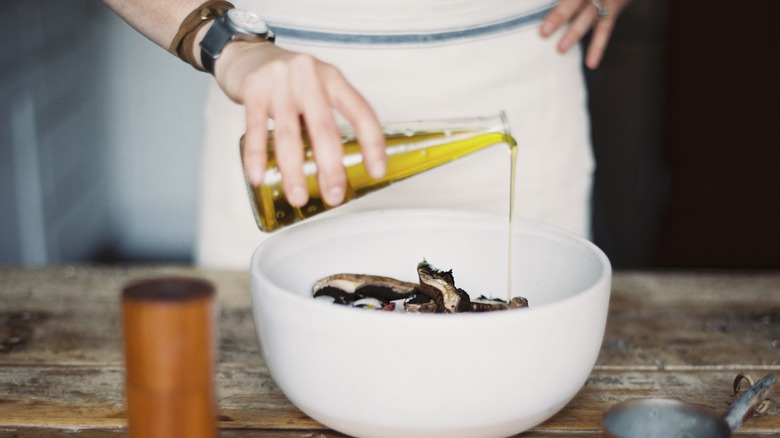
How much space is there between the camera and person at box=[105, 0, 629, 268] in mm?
1222

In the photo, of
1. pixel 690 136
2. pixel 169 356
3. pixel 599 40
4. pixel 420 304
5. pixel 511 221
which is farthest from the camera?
pixel 690 136

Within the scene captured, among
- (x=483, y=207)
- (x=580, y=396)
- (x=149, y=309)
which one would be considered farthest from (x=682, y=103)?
(x=149, y=309)

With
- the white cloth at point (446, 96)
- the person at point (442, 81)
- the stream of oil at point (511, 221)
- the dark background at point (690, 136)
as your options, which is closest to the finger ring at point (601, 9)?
the person at point (442, 81)

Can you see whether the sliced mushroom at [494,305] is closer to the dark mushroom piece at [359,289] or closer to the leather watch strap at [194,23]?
the dark mushroom piece at [359,289]

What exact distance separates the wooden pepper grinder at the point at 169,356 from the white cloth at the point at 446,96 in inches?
29.4

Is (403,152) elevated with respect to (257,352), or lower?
elevated

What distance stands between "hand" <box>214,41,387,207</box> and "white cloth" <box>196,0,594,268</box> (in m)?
0.43

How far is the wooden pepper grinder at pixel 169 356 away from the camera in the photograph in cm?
53

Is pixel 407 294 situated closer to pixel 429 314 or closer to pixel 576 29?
pixel 429 314

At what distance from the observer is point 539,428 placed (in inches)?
33.3

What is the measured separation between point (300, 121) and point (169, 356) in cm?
34

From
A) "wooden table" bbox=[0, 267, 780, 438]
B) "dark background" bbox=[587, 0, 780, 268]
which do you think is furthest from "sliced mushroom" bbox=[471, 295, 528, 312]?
"dark background" bbox=[587, 0, 780, 268]

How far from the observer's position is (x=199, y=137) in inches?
124

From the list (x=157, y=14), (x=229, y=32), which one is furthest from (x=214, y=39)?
(x=157, y=14)
